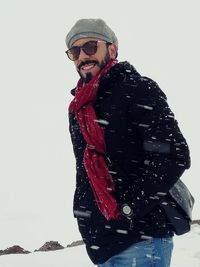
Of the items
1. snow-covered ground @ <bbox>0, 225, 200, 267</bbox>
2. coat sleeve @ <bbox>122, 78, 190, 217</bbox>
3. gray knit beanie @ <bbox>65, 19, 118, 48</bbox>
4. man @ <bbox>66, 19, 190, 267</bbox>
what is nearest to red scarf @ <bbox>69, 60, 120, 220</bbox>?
man @ <bbox>66, 19, 190, 267</bbox>

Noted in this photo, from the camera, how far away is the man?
268 centimetres

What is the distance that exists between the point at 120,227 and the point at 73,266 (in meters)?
4.16

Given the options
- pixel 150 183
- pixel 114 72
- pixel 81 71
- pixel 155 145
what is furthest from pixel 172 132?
pixel 81 71

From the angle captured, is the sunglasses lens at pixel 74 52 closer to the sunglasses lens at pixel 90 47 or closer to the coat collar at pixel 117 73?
the sunglasses lens at pixel 90 47

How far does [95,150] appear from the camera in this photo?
283 cm

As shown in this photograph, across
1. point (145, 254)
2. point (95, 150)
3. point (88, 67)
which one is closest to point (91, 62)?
point (88, 67)

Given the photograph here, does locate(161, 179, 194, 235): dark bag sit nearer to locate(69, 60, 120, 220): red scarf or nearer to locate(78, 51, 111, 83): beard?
locate(69, 60, 120, 220): red scarf

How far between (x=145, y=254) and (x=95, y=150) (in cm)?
61

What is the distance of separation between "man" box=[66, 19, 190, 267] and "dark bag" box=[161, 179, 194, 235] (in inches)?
0.5

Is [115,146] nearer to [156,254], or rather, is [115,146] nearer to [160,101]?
[160,101]

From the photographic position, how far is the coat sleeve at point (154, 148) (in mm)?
2664

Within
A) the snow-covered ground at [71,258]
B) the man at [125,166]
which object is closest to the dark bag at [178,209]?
the man at [125,166]

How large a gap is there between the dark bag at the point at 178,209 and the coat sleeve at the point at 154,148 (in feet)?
0.27

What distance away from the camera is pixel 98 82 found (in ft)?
9.46
